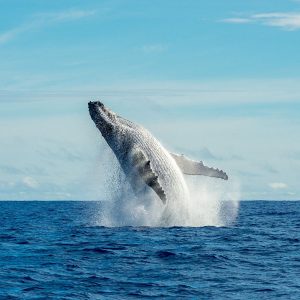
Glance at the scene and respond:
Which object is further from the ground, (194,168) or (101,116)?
(101,116)

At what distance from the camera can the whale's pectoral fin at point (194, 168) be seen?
72.1 ft

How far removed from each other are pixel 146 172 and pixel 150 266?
5.30 m

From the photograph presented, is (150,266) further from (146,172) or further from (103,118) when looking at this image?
(103,118)

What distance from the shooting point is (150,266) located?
1402cm

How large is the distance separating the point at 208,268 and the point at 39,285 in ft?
13.0

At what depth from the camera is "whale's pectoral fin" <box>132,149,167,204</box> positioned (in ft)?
61.9

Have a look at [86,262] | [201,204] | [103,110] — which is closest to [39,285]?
[86,262]

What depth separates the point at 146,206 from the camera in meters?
20.8

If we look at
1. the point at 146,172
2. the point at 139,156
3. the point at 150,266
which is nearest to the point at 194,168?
the point at 139,156

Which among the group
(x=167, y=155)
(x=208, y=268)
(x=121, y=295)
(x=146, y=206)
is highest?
(x=167, y=155)

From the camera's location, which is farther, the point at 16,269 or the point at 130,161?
the point at 130,161

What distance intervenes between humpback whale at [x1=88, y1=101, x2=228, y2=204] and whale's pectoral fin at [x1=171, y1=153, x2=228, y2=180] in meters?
1.35

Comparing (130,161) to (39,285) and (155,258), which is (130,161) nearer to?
(155,258)

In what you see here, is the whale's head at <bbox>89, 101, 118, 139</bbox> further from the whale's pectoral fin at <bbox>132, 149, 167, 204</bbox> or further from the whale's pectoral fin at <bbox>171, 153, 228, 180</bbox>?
the whale's pectoral fin at <bbox>171, 153, 228, 180</bbox>
